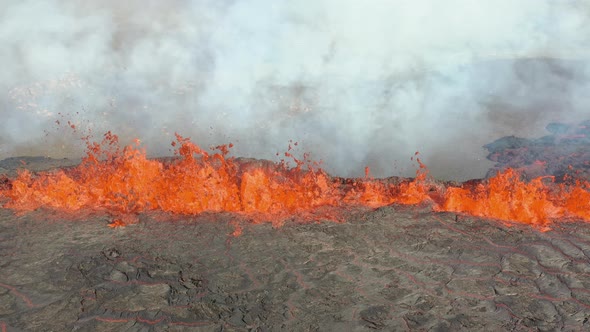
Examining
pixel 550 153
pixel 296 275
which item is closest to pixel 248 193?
pixel 296 275

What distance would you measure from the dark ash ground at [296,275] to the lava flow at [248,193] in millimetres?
258

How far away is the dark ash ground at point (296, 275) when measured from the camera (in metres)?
3.37

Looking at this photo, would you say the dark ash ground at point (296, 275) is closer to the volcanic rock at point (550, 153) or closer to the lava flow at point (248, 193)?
the lava flow at point (248, 193)

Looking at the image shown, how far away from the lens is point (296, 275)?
3.85 meters

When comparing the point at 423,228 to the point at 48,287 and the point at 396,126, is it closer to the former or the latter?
the point at 48,287

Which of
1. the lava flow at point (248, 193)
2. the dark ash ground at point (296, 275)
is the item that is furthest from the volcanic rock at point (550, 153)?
the dark ash ground at point (296, 275)

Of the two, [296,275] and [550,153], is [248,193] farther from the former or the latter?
[550,153]

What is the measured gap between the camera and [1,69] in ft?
34.9

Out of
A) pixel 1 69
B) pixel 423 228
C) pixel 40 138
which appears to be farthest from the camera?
pixel 1 69

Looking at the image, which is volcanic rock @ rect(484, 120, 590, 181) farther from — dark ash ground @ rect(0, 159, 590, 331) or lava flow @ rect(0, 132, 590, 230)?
dark ash ground @ rect(0, 159, 590, 331)

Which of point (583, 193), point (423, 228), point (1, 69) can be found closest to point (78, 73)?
point (1, 69)

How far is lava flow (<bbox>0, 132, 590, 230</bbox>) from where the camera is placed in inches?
196

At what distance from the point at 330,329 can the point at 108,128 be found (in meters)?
7.82

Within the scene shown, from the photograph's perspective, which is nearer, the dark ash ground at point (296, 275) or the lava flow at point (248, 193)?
the dark ash ground at point (296, 275)
